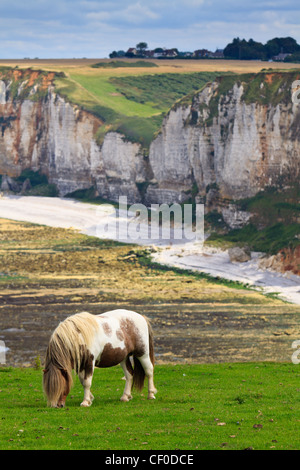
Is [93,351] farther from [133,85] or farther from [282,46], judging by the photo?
[282,46]

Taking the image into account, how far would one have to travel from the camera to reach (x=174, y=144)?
104188 mm

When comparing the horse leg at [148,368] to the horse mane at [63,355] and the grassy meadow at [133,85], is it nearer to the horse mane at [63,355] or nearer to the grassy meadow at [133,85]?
the horse mane at [63,355]

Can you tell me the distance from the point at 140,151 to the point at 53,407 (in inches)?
3518

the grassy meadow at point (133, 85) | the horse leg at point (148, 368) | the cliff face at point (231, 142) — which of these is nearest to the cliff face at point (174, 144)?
the cliff face at point (231, 142)

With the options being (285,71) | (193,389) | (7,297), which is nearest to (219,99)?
(285,71)

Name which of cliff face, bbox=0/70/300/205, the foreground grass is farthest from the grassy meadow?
the foreground grass

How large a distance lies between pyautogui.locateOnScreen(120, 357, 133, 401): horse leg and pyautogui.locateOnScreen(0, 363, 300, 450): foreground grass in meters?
0.25

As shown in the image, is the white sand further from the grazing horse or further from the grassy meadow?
the grazing horse

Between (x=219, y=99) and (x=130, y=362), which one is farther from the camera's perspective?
(x=219, y=99)

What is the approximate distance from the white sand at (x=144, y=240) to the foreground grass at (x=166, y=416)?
3272 cm

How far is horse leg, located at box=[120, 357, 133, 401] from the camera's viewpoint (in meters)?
24.5

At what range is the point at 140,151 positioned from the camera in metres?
111

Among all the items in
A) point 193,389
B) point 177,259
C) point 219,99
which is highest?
point 219,99

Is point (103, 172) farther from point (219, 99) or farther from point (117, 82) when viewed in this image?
point (117, 82)
